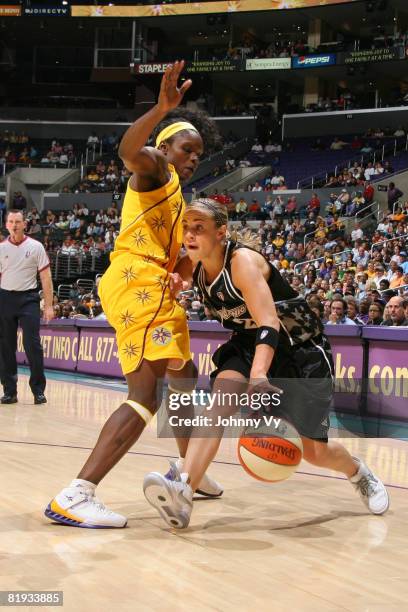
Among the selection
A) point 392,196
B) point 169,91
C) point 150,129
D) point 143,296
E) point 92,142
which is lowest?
point 143,296

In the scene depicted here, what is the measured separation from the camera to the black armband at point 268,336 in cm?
324

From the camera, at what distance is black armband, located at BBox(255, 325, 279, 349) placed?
10.6 ft

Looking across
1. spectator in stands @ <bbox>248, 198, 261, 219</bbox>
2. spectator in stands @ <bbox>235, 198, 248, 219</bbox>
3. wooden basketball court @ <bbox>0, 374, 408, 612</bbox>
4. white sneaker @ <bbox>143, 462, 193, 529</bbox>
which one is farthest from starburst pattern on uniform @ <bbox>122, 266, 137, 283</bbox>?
spectator in stands @ <bbox>235, 198, 248, 219</bbox>

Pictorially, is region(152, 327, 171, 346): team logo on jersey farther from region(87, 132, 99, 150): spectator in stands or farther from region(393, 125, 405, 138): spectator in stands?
region(87, 132, 99, 150): spectator in stands

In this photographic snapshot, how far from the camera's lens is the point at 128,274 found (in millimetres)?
3697

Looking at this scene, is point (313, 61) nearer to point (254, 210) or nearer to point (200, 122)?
point (254, 210)

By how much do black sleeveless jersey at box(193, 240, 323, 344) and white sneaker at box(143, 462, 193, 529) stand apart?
0.71 m

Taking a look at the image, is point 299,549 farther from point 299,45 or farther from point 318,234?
point 299,45

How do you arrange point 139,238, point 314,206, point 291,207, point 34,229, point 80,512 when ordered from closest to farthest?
1. point 80,512
2. point 139,238
3. point 314,206
4. point 291,207
5. point 34,229

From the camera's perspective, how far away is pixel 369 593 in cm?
257

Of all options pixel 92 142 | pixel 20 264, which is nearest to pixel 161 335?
pixel 20 264

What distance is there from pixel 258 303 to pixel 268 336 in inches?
6.2

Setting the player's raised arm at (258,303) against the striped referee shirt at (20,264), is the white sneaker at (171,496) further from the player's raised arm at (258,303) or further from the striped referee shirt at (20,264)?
the striped referee shirt at (20,264)

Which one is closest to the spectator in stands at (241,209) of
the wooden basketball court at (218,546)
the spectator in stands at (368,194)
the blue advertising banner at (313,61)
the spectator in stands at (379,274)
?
the spectator in stands at (368,194)
